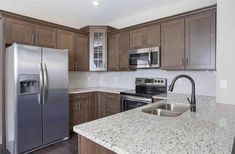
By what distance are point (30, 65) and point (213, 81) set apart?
3.05 meters

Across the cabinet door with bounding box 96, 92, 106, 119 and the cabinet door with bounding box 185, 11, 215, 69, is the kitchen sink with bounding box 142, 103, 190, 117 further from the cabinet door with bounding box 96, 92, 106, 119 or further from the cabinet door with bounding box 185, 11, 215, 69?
the cabinet door with bounding box 96, 92, 106, 119

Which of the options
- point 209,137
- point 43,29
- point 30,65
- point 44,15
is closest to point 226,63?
point 209,137

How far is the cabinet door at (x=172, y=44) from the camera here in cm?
266

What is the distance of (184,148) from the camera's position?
29.3 inches

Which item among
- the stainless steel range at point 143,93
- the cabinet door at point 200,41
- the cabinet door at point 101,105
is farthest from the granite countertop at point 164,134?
the cabinet door at point 101,105

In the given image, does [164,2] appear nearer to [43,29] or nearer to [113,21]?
[113,21]

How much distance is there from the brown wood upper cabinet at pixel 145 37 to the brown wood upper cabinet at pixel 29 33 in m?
1.67

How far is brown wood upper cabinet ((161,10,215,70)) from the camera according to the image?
2.36 meters

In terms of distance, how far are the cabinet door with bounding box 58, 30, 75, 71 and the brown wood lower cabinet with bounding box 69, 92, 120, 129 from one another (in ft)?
2.52

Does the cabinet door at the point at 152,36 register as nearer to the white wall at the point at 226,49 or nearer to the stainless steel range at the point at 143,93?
the stainless steel range at the point at 143,93

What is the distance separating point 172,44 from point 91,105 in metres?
2.22

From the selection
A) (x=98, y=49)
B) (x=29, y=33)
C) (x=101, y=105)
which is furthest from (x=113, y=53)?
(x=29, y=33)

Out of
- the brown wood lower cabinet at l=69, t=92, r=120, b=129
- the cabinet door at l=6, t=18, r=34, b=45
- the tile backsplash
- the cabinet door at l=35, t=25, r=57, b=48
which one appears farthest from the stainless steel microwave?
the cabinet door at l=6, t=18, r=34, b=45

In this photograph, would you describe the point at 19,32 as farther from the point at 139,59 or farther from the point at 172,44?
the point at 172,44
